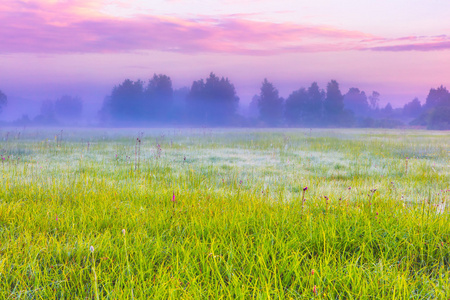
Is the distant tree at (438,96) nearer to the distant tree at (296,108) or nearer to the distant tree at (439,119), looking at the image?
the distant tree at (439,119)

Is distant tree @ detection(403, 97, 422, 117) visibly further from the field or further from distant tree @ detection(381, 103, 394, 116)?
the field

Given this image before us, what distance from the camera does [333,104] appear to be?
308ft

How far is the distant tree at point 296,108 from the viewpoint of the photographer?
93.7 meters

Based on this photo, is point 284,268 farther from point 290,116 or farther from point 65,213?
point 290,116

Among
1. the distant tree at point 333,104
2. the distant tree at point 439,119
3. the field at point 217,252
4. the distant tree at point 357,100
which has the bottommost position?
the field at point 217,252

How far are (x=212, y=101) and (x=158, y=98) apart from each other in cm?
1953

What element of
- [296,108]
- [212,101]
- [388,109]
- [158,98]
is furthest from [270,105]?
[388,109]

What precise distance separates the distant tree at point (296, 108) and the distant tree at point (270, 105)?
8.35ft

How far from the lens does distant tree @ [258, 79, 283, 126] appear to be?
304ft

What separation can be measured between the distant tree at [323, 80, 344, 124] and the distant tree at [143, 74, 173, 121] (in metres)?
51.0

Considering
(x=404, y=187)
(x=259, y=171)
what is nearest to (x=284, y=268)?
(x=404, y=187)

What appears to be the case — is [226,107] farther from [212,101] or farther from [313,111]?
[313,111]

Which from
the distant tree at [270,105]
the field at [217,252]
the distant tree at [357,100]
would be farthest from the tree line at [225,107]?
the field at [217,252]

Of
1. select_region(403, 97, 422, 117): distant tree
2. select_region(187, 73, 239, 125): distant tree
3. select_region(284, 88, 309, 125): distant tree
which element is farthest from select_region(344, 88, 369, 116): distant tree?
select_region(187, 73, 239, 125): distant tree
